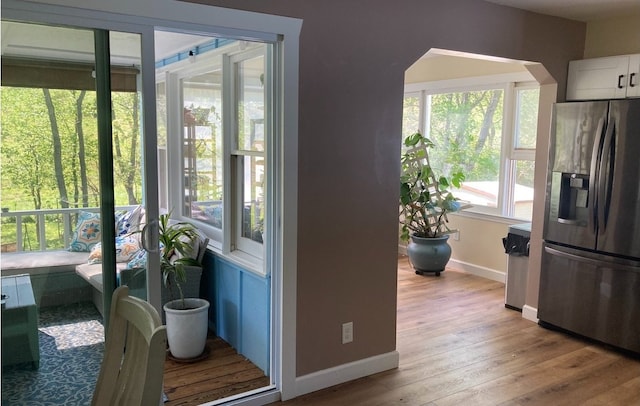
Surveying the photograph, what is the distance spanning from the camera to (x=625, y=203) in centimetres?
341

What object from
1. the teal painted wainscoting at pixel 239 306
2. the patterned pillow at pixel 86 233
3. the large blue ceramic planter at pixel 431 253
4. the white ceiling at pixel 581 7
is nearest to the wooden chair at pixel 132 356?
the patterned pillow at pixel 86 233

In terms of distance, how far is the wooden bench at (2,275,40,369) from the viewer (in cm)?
223

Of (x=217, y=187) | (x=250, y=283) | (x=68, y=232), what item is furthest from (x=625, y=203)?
(x=68, y=232)

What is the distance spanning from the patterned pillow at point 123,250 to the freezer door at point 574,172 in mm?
2945

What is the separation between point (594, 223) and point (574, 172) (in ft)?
1.28

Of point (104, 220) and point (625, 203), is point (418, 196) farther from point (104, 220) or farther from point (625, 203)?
point (104, 220)

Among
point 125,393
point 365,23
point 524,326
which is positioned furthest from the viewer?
point 524,326

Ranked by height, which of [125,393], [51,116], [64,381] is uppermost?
[51,116]

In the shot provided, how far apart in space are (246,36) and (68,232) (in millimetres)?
1250

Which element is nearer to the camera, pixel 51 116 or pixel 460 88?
pixel 51 116

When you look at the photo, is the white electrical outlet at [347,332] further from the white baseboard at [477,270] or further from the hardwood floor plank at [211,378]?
the white baseboard at [477,270]

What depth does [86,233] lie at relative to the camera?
93.0 inches

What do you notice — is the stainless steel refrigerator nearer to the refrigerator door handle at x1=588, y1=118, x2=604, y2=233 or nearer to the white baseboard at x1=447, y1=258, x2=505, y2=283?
the refrigerator door handle at x1=588, y1=118, x2=604, y2=233

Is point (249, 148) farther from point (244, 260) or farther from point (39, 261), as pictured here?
point (39, 261)
